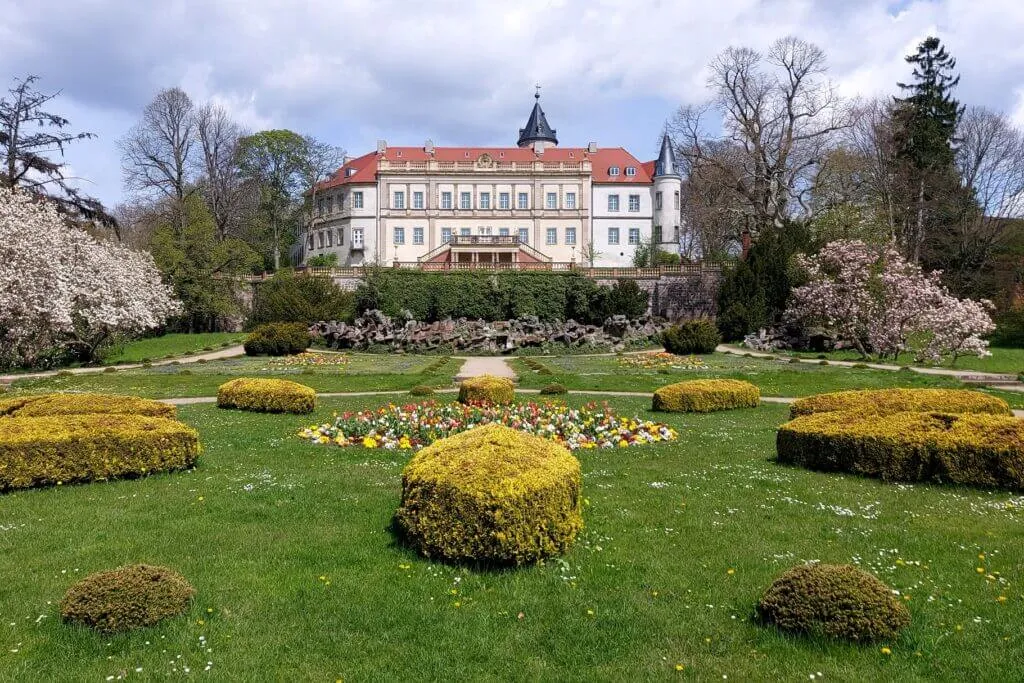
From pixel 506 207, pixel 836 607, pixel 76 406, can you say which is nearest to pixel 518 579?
pixel 836 607

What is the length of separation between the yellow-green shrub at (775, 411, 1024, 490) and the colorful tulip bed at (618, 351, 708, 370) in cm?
1525

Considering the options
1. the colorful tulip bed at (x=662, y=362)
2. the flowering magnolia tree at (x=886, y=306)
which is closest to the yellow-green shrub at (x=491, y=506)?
the colorful tulip bed at (x=662, y=362)

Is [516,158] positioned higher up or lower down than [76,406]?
higher up

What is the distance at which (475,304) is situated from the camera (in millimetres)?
40875

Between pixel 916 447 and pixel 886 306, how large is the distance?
74.2 ft

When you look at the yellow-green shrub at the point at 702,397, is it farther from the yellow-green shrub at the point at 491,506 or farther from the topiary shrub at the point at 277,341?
the topiary shrub at the point at 277,341

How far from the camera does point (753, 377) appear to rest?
2056cm

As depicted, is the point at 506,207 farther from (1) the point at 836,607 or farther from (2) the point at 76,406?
(1) the point at 836,607

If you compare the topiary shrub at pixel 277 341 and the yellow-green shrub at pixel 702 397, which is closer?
the yellow-green shrub at pixel 702 397

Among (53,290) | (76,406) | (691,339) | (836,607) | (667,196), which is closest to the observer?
(836,607)

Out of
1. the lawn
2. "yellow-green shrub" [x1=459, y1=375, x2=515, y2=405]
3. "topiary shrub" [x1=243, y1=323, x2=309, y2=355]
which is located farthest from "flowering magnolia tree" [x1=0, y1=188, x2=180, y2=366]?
the lawn

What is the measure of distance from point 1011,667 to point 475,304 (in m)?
37.4

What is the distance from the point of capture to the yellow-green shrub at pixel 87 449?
7.88 meters

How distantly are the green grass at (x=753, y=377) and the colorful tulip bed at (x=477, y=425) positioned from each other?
715 cm
